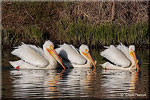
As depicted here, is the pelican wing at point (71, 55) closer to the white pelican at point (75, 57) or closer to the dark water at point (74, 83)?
the white pelican at point (75, 57)

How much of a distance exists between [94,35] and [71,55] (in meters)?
6.10

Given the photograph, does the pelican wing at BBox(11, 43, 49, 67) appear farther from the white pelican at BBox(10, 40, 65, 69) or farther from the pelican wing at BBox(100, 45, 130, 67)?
the pelican wing at BBox(100, 45, 130, 67)

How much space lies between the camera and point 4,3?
80.8ft

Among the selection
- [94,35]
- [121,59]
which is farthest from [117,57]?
[94,35]

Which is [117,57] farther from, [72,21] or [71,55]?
[72,21]

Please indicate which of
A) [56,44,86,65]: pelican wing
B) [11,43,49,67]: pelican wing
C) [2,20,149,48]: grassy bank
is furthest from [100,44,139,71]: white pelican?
[2,20,149,48]: grassy bank

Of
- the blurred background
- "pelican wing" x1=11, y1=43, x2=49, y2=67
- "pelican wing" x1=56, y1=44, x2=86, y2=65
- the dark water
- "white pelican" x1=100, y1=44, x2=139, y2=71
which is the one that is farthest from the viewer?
the blurred background

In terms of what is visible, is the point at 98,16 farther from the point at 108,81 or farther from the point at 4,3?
the point at 108,81

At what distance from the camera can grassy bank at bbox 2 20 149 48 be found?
1938cm

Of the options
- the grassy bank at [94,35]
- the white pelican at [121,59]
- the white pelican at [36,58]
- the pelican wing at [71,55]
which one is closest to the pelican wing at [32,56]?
the white pelican at [36,58]

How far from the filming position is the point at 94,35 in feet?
64.3

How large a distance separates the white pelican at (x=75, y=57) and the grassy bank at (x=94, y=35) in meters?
5.35

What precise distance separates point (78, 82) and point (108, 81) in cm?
65

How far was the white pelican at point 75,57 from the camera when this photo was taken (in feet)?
44.3
